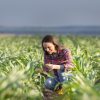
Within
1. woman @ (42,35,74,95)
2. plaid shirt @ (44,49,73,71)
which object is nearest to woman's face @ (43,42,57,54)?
woman @ (42,35,74,95)

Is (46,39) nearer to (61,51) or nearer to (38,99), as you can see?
(61,51)

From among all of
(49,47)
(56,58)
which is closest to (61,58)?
(56,58)

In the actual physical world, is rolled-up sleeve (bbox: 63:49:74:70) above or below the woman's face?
below

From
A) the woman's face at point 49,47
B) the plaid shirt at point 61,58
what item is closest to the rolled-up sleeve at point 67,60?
the plaid shirt at point 61,58

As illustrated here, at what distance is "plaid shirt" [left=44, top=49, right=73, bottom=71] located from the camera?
6.89 metres

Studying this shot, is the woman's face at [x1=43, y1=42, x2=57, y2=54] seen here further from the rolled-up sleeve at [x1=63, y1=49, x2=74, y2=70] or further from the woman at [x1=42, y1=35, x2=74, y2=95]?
the rolled-up sleeve at [x1=63, y1=49, x2=74, y2=70]

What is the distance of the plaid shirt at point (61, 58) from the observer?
689 centimetres

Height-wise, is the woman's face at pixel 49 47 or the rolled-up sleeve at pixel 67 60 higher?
the woman's face at pixel 49 47

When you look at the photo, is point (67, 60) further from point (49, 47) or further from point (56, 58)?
point (49, 47)

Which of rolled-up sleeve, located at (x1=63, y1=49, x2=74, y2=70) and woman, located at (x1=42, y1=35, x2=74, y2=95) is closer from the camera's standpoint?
woman, located at (x1=42, y1=35, x2=74, y2=95)

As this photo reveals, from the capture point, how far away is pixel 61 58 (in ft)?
22.9

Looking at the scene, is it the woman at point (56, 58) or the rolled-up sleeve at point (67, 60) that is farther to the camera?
the rolled-up sleeve at point (67, 60)

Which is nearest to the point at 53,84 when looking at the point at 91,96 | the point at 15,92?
the point at 15,92

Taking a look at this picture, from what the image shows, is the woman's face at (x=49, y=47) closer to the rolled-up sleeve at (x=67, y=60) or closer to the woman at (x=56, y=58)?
the woman at (x=56, y=58)
